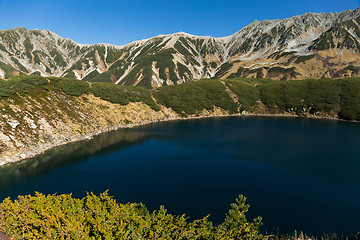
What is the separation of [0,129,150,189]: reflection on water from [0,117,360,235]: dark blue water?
0.60 ft

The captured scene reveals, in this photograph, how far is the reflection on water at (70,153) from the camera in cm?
3859

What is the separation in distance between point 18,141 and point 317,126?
99.0 meters

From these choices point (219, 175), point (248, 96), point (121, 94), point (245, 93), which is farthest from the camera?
point (245, 93)

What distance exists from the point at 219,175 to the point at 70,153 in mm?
36603

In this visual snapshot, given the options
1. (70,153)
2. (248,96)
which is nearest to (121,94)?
(70,153)

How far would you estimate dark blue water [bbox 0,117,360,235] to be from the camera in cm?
2709

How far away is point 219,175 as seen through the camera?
38.0m

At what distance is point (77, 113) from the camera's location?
69625mm

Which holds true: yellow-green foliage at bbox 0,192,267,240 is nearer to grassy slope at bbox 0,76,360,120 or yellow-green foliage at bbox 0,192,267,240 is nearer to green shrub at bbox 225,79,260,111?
grassy slope at bbox 0,76,360,120

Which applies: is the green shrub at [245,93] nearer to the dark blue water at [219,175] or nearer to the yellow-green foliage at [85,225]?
the dark blue water at [219,175]

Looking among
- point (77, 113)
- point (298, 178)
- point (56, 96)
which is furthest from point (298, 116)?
point (56, 96)

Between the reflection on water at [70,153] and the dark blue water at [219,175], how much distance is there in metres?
0.18

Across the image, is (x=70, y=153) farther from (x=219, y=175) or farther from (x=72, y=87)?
(x=72, y=87)

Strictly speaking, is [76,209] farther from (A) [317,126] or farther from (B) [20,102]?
(A) [317,126]
